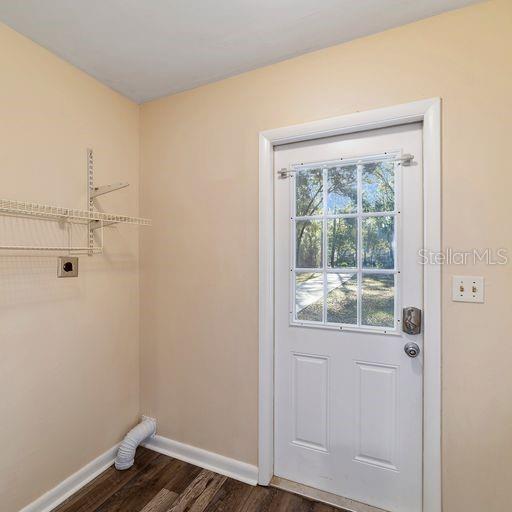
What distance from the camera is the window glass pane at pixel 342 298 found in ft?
5.16

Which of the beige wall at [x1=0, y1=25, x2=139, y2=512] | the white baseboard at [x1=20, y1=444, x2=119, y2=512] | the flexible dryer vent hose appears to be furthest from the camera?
the flexible dryer vent hose

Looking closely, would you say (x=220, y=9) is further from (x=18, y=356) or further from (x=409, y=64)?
(x=18, y=356)

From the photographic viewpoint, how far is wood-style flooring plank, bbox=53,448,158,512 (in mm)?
1552

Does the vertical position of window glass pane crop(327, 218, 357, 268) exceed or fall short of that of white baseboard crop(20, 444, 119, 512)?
it exceeds it

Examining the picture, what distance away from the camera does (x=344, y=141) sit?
1575 mm

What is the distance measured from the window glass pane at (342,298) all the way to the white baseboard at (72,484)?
160cm

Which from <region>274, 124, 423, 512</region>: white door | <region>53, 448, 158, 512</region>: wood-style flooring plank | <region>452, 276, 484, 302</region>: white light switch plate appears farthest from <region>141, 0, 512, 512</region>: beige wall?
<region>53, 448, 158, 512</region>: wood-style flooring plank

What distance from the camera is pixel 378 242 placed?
1.52 meters

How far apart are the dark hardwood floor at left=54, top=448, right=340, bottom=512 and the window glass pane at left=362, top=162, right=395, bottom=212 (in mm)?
1551

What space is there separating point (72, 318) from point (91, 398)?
512 millimetres

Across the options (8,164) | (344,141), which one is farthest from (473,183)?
(8,164)

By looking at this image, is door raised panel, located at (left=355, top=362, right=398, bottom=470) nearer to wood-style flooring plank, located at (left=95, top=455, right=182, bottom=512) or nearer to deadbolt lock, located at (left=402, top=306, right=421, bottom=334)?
deadbolt lock, located at (left=402, top=306, right=421, bottom=334)

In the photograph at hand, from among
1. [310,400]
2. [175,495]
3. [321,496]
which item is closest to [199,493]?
[175,495]

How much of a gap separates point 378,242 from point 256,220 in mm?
Result: 658
